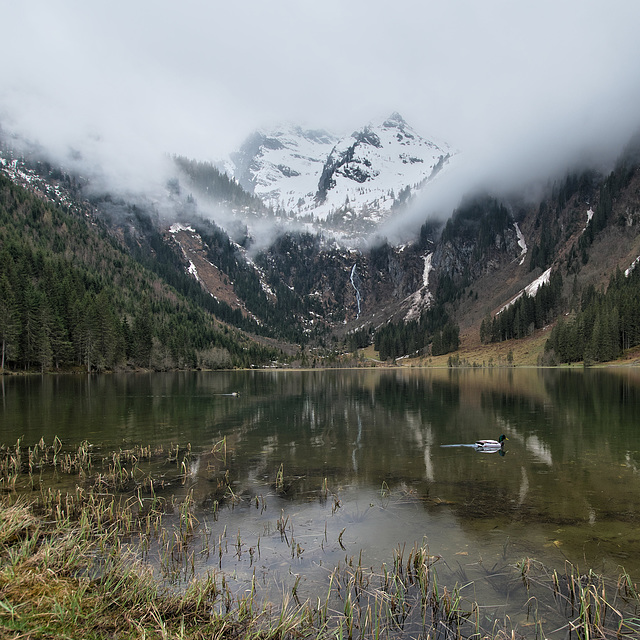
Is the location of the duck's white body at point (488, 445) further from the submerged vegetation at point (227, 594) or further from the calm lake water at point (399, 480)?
the submerged vegetation at point (227, 594)

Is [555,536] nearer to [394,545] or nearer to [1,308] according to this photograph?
[394,545]

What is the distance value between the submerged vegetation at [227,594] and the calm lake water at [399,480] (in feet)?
1.94

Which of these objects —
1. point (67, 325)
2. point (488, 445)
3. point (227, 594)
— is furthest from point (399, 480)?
point (67, 325)

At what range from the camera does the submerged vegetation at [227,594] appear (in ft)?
Result: 25.9

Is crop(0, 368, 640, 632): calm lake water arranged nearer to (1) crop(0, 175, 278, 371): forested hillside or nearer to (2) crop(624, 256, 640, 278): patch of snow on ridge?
(1) crop(0, 175, 278, 371): forested hillside

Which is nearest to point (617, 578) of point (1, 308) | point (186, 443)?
point (186, 443)

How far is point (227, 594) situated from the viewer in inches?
380

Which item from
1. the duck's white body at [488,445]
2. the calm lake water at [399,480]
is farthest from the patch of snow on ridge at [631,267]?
the duck's white body at [488,445]

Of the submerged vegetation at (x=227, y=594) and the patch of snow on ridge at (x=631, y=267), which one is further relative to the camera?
the patch of snow on ridge at (x=631, y=267)

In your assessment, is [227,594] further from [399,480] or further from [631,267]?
[631,267]

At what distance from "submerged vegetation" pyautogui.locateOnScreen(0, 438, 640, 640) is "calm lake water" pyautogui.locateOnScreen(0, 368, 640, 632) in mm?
592

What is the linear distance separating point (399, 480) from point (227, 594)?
13.2 meters

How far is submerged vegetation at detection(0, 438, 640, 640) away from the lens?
7.88 m

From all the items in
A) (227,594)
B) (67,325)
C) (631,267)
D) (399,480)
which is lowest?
(399,480)
